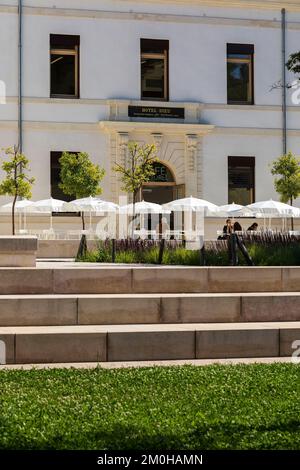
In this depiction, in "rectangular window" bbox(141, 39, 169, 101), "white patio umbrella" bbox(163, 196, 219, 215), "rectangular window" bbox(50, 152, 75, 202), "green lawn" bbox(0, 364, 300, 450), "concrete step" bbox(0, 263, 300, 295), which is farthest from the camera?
"rectangular window" bbox(141, 39, 169, 101)

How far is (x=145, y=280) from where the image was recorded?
13.5m

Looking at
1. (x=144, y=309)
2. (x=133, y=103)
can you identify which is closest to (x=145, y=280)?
(x=144, y=309)

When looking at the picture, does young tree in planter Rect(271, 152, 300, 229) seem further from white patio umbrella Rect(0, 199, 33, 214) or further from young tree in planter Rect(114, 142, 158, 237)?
white patio umbrella Rect(0, 199, 33, 214)

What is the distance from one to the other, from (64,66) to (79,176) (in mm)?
6035

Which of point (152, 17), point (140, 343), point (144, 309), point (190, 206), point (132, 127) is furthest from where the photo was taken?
point (152, 17)

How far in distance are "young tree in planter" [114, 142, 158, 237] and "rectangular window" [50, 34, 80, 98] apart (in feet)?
12.1

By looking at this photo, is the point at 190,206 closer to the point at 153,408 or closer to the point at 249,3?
the point at 249,3

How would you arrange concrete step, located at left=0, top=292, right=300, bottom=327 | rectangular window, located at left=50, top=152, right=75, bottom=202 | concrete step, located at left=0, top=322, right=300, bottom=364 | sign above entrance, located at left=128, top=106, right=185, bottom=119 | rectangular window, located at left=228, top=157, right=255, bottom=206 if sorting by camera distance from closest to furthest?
concrete step, located at left=0, top=322, right=300, bottom=364 → concrete step, located at left=0, top=292, right=300, bottom=327 → rectangular window, located at left=50, top=152, right=75, bottom=202 → sign above entrance, located at left=128, top=106, right=185, bottom=119 → rectangular window, located at left=228, top=157, right=255, bottom=206

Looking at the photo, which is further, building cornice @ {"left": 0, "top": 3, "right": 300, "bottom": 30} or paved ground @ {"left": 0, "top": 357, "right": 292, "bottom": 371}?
building cornice @ {"left": 0, "top": 3, "right": 300, "bottom": 30}

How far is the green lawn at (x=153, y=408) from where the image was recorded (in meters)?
6.56

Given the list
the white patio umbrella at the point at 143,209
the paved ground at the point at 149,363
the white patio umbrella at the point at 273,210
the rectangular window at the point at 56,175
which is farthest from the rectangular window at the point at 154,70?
the paved ground at the point at 149,363

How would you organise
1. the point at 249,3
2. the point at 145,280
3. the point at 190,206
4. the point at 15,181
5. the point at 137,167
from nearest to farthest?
the point at 145,280 < the point at 190,206 < the point at 15,181 < the point at 137,167 < the point at 249,3

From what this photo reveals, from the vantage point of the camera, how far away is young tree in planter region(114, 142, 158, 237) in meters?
33.5

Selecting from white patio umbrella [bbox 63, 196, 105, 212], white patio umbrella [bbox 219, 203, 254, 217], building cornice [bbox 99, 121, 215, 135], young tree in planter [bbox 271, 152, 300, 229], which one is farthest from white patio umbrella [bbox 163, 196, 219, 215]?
building cornice [bbox 99, 121, 215, 135]
